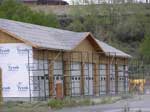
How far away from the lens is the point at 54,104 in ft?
100

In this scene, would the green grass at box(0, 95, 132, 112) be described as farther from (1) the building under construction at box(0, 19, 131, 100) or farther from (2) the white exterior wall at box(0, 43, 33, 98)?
(1) the building under construction at box(0, 19, 131, 100)

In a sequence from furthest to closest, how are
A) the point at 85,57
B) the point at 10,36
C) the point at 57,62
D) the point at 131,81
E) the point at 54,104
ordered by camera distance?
the point at 131,81
the point at 85,57
the point at 57,62
the point at 10,36
the point at 54,104

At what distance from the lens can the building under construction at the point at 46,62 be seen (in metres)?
35.6

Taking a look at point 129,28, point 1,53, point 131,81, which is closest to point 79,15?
point 129,28

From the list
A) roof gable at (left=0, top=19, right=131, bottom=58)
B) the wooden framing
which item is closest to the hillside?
the wooden framing

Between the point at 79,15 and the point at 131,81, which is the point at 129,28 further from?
the point at 131,81

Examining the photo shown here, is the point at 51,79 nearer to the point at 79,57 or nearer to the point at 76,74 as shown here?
the point at 76,74

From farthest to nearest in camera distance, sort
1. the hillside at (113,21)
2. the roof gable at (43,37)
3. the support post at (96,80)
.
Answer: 1. the hillside at (113,21)
2. the support post at (96,80)
3. the roof gable at (43,37)

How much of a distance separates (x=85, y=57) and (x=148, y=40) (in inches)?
1166

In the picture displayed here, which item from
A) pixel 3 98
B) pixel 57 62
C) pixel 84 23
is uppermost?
pixel 84 23

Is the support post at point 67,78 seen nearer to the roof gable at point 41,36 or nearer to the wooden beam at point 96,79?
the roof gable at point 41,36

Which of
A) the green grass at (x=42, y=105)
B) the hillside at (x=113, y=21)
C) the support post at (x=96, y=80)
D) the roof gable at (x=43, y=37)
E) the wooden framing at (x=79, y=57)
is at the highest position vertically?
the hillside at (x=113, y=21)

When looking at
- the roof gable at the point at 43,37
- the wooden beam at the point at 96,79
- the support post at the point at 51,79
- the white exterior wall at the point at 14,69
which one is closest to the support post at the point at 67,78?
the roof gable at the point at 43,37

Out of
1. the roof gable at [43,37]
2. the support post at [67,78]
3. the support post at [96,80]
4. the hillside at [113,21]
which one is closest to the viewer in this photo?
the roof gable at [43,37]
